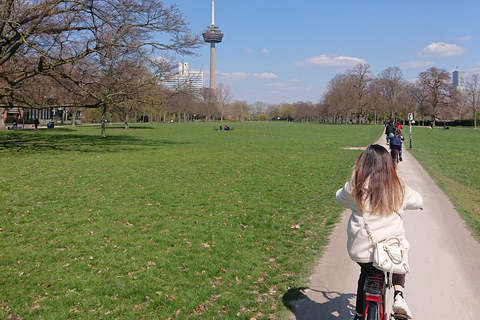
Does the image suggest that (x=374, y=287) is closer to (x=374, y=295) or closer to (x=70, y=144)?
(x=374, y=295)

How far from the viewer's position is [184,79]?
88.0 ft

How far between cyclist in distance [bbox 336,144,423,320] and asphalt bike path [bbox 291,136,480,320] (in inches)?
53.4

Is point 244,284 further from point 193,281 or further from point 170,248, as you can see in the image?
point 170,248

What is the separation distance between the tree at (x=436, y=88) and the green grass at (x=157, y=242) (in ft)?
283

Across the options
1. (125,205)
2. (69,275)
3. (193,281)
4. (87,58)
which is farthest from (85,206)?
(87,58)

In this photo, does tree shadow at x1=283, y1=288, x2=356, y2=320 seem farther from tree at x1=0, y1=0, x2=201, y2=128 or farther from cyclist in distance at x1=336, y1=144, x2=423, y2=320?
tree at x1=0, y1=0, x2=201, y2=128

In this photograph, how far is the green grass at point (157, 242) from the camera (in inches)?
178

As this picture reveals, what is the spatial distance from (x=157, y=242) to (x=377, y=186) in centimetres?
464

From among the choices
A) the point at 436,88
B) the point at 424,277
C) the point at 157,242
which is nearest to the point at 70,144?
the point at 157,242

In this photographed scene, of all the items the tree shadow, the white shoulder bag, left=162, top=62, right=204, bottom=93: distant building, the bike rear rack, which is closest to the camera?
the white shoulder bag

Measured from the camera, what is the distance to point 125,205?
945cm

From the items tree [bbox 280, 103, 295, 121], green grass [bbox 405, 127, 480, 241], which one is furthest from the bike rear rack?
tree [bbox 280, 103, 295, 121]

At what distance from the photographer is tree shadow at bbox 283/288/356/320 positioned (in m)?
4.18

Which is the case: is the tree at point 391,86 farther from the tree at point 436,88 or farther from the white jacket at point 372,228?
the white jacket at point 372,228
